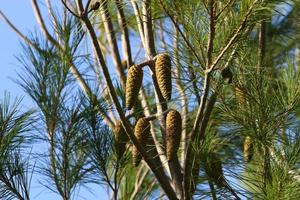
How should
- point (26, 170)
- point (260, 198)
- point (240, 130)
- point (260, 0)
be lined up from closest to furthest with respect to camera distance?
point (260, 0), point (260, 198), point (240, 130), point (26, 170)

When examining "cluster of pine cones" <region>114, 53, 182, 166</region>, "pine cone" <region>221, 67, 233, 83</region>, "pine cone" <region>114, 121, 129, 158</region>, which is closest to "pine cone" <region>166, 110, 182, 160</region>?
"cluster of pine cones" <region>114, 53, 182, 166</region>

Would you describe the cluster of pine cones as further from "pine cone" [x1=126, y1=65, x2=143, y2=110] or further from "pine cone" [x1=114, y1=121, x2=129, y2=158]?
"pine cone" [x1=114, y1=121, x2=129, y2=158]

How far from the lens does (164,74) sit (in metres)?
1.34

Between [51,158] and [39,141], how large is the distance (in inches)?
1.7

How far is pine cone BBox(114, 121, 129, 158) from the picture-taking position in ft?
5.35

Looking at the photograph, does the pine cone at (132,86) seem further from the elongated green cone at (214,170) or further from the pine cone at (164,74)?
the elongated green cone at (214,170)

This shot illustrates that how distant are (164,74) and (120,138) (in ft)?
1.14

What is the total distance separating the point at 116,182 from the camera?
1677 millimetres

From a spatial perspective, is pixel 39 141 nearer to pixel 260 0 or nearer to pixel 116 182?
pixel 116 182

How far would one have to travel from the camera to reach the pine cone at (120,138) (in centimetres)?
163

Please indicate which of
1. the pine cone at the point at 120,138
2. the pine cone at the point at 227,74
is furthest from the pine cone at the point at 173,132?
the pine cone at the point at 120,138

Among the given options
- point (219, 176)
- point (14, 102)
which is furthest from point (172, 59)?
point (14, 102)

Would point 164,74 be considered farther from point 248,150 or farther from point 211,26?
point 248,150

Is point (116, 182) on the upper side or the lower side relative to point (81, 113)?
lower
